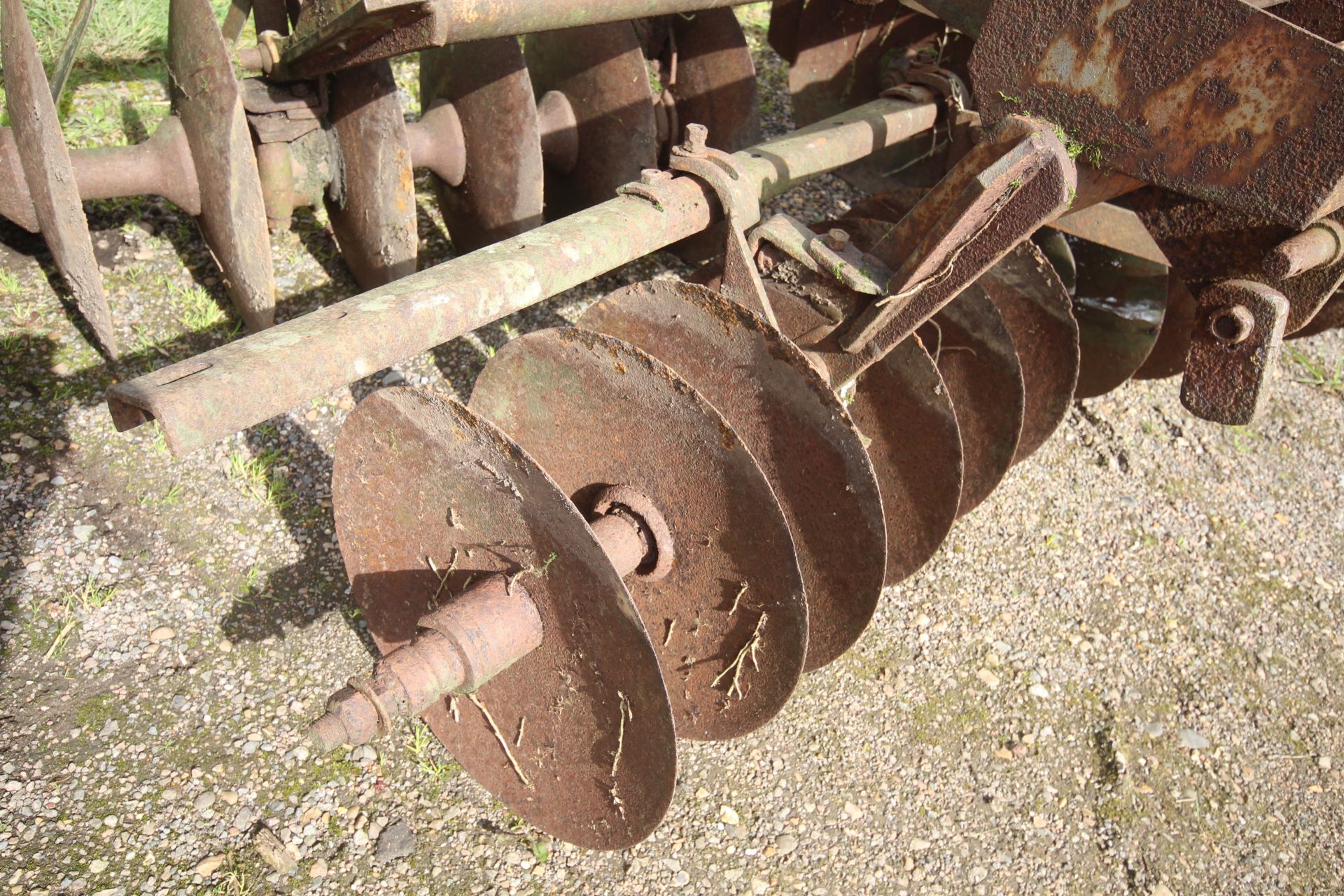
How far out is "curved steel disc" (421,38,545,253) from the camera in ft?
10.0

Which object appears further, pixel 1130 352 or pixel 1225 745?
pixel 1130 352

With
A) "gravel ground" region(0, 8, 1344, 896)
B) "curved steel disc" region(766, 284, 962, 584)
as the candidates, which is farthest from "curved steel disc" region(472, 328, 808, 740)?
"curved steel disc" region(766, 284, 962, 584)

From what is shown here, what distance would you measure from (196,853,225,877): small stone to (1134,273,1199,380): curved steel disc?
3062mm

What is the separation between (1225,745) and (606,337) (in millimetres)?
2314

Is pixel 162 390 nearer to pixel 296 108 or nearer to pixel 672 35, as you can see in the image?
pixel 296 108

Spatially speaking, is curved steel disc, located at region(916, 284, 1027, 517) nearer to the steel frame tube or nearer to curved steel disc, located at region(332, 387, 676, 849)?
the steel frame tube

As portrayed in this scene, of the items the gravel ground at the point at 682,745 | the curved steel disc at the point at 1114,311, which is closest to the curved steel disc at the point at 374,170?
the gravel ground at the point at 682,745

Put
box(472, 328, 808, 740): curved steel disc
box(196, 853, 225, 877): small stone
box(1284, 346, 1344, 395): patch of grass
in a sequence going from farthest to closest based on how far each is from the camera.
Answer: box(1284, 346, 1344, 395): patch of grass < box(196, 853, 225, 877): small stone < box(472, 328, 808, 740): curved steel disc

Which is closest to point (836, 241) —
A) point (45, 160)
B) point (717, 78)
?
point (717, 78)

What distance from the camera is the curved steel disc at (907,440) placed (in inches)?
100.0

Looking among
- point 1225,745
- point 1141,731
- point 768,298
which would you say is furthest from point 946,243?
point 1225,745

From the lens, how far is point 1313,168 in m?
1.99

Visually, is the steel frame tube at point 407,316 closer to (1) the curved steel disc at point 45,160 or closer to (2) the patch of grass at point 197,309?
(1) the curved steel disc at point 45,160

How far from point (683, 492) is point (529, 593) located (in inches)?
15.5
